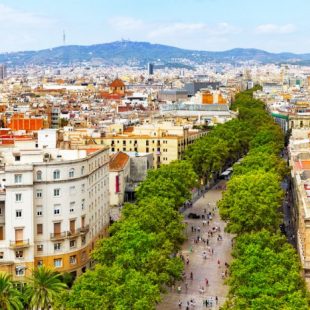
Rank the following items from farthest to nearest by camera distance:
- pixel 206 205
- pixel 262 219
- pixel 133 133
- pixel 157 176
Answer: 1. pixel 133 133
2. pixel 206 205
3. pixel 157 176
4. pixel 262 219

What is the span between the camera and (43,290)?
47.4m

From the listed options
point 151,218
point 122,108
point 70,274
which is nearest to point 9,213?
point 70,274

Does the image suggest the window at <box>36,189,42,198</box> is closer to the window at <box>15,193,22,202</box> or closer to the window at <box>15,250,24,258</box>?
the window at <box>15,193,22,202</box>

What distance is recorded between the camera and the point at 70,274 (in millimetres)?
60281

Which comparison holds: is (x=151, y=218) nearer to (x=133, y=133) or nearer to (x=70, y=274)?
(x=70, y=274)

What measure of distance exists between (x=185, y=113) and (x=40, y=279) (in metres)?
115

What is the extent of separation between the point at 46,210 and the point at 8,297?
13.1 meters

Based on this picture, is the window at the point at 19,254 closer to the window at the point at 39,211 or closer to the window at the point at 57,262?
the window at the point at 57,262

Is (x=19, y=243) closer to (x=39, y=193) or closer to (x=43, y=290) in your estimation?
(x=39, y=193)

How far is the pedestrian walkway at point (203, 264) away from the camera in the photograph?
179 ft

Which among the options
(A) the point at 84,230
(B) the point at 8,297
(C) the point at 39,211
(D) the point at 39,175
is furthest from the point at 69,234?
(B) the point at 8,297

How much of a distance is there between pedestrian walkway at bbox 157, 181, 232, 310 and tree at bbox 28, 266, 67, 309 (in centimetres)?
861

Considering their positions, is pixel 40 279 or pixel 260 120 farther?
pixel 260 120

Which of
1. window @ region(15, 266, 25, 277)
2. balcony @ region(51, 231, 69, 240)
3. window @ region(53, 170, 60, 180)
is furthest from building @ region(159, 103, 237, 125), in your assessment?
window @ region(15, 266, 25, 277)
